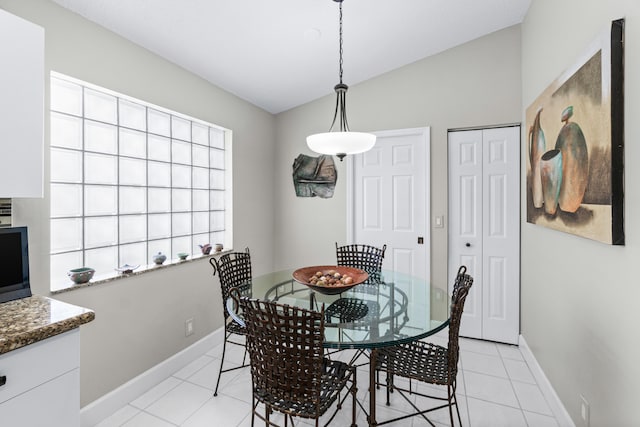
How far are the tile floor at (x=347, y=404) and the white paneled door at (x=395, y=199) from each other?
42.5 inches

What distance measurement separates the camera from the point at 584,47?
162 centimetres

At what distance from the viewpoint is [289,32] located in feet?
7.82

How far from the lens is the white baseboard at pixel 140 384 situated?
1.92 m

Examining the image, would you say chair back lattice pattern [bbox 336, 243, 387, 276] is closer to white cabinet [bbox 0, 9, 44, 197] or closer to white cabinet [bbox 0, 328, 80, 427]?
white cabinet [bbox 0, 328, 80, 427]

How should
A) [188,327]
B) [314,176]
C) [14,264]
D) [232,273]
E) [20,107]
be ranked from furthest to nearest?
[314,176]
[188,327]
[232,273]
[14,264]
[20,107]

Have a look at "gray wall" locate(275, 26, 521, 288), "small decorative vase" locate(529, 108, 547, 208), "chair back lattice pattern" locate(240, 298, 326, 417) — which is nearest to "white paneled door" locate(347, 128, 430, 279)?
"gray wall" locate(275, 26, 521, 288)

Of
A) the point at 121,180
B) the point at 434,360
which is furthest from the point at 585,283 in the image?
the point at 121,180

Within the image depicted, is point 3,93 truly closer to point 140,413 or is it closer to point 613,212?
point 140,413

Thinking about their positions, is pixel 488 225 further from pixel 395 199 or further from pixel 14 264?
pixel 14 264

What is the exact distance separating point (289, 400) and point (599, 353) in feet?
4.97

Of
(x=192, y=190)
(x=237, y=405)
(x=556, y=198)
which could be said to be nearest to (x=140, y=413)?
(x=237, y=405)

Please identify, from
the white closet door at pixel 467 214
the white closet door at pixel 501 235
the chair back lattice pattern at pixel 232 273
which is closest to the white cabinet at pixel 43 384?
the chair back lattice pattern at pixel 232 273

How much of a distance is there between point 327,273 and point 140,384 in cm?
157

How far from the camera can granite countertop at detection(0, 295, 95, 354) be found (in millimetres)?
1050
